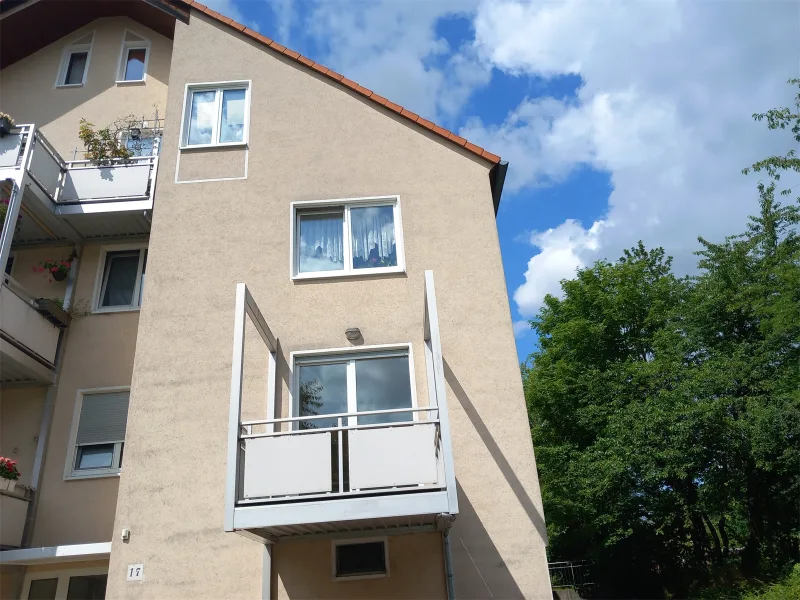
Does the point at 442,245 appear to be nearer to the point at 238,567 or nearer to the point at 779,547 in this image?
the point at 238,567

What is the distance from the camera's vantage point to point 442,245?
9773mm

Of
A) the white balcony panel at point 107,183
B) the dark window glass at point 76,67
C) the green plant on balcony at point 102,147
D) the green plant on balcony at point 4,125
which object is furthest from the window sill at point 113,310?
the dark window glass at point 76,67

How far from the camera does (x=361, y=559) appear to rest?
7906 mm

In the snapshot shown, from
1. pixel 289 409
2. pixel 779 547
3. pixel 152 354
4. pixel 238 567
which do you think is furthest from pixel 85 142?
pixel 779 547

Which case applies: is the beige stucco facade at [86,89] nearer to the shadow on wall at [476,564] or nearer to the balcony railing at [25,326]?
the balcony railing at [25,326]

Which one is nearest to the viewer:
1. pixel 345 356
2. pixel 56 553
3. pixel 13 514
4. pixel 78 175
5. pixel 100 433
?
pixel 56 553

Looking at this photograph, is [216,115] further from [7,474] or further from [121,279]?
[7,474]

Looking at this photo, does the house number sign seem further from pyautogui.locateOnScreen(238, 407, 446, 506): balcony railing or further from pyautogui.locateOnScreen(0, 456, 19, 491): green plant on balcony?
pyautogui.locateOnScreen(0, 456, 19, 491): green plant on balcony

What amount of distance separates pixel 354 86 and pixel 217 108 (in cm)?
266

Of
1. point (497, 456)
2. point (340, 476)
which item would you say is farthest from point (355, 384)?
point (497, 456)

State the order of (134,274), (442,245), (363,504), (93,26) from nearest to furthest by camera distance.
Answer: (363,504) < (442,245) < (134,274) < (93,26)

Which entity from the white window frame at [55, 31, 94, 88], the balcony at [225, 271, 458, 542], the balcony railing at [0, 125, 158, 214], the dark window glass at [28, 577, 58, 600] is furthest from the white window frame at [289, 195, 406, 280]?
the white window frame at [55, 31, 94, 88]

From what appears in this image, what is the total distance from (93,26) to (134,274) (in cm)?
703

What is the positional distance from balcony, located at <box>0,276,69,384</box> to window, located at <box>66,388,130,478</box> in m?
0.89
